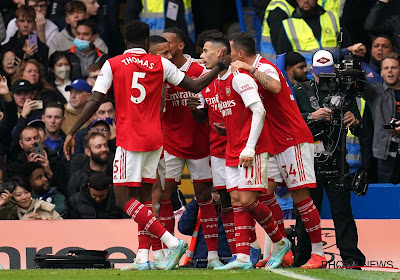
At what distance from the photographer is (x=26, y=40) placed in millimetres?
16672

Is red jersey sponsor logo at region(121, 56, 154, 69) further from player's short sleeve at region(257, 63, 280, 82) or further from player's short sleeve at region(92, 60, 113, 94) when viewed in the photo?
player's short sleeve at region(257, 63, 280, 82)

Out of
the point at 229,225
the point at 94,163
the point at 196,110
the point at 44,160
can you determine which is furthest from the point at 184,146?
the point at 44,160

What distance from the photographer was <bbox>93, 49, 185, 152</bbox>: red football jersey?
34.5ft

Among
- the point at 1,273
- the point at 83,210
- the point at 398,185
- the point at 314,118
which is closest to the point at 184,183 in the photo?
the point at 83,210

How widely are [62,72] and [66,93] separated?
0.34m

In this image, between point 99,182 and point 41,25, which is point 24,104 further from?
point 99,182

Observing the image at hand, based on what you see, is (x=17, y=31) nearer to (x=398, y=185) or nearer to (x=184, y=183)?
(x=184, y=183)

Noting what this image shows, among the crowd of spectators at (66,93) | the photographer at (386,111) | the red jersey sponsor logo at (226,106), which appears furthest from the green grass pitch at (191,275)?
the photographer at (386,111)

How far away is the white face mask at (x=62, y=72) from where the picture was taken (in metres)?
16.5

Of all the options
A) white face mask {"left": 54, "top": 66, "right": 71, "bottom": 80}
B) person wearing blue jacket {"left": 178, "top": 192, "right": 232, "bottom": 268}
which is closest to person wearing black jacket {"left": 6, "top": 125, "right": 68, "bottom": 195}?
white face mask {"left": 54, "top": 66, "right": 71, "bottom": 80}

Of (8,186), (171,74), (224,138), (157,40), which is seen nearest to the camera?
(171,74)

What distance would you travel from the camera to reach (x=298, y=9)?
51.3 feet

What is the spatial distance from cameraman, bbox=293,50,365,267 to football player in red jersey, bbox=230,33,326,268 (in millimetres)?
427

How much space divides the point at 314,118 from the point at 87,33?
236 inches
